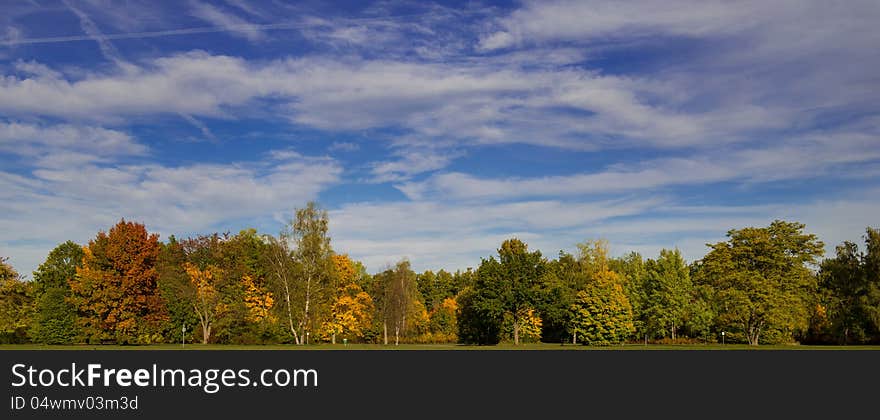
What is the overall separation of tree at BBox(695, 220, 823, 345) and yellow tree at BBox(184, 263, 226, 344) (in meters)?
60.3

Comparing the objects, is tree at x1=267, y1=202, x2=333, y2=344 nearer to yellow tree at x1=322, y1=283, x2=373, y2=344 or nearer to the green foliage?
yellow tree at x1=322, y1=283, x2=373, y2=344

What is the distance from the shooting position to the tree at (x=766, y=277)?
275 feet

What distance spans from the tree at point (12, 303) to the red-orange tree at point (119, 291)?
564 centimetres

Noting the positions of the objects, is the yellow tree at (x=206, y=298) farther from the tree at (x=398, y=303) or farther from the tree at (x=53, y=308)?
the tree at (x=398, y=303)

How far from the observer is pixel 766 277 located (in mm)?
86375

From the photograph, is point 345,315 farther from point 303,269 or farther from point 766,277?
point 766,277

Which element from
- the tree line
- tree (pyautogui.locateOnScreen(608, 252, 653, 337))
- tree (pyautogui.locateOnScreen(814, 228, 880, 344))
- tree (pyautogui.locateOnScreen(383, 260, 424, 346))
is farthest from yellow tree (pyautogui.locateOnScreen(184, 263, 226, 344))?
tree (pyautogui.locateOnScreen(814, 228, 880, 344))
